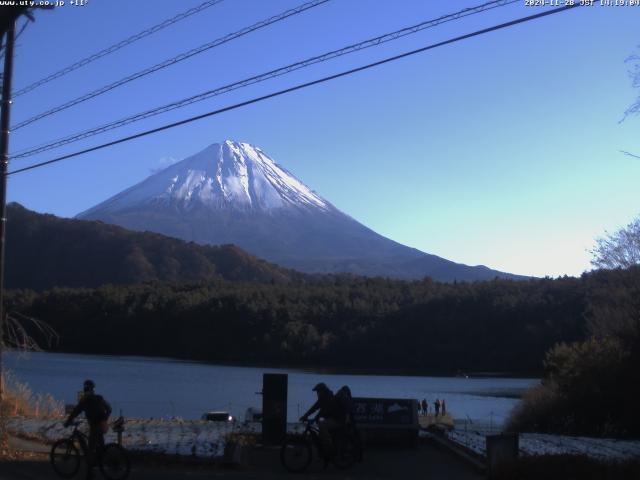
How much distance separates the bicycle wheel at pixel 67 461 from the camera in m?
12.5

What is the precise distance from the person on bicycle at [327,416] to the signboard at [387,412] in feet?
11.8

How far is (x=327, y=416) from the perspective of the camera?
1403 centimetres

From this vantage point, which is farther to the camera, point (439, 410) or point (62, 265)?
point (62, 265)

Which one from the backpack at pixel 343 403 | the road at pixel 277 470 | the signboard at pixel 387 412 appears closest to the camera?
the road at pixel 277 470

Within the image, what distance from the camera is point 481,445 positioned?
1745 centimetres

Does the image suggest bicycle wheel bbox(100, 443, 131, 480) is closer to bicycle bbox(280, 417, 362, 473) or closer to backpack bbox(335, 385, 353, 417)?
bicycle bbox(280, 417, 362, 473)

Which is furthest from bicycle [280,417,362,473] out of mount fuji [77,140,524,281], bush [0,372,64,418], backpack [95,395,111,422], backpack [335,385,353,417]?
mount fuji [77,140,524,281]

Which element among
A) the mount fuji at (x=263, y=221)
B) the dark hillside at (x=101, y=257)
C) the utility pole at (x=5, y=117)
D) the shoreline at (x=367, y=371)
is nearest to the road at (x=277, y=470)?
the utility pole at (x=5, y=117)

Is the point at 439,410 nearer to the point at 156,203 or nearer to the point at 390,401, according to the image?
the point at 390,401

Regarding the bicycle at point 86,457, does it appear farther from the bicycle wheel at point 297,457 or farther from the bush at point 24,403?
the bush at point 24,403

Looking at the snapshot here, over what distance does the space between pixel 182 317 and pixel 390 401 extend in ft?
183

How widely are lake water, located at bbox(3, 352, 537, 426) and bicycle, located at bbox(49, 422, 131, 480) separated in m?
18.5

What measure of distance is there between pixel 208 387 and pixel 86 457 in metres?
31.7

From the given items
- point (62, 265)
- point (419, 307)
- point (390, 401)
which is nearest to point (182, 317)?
point (419, 307)
